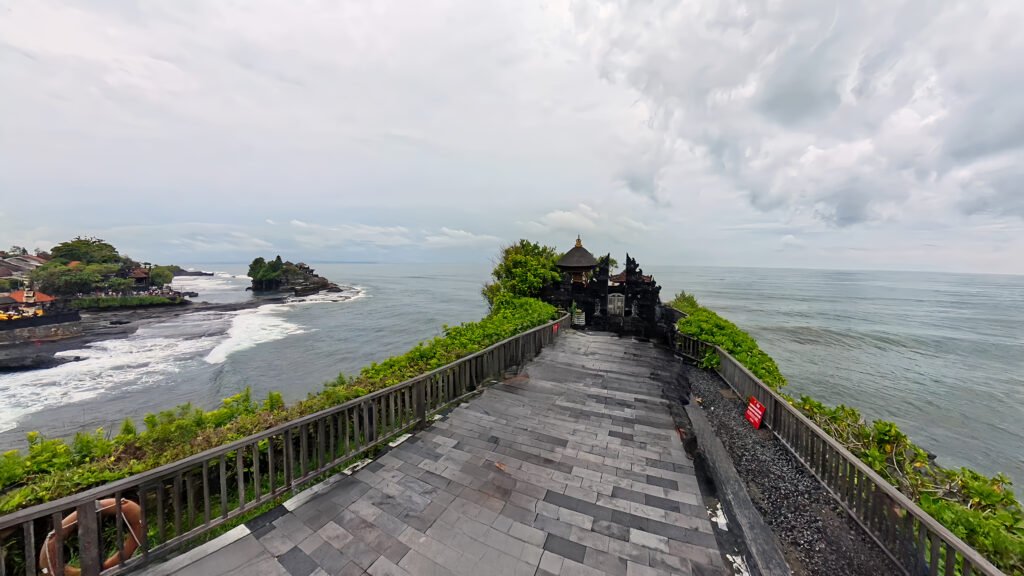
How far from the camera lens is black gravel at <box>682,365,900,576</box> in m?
3.44

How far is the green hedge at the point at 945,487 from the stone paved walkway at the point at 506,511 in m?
2.03

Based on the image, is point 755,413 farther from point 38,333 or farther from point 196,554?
point 38,333

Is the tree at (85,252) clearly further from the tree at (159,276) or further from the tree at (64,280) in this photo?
the tree at (64,280)

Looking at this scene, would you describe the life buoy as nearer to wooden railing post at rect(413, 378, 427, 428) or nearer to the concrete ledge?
the concrete ledge

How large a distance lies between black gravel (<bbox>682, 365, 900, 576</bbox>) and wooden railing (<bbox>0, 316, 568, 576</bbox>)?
16.1 feet

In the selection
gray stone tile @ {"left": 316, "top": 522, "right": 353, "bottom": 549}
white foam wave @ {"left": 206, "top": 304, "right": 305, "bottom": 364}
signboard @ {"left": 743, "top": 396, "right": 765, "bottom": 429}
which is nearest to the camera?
gray stone tile @ {"left": 316, "top": 522, "right": 353, "bottom": 549}

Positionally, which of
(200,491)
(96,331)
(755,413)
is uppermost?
(755,413)

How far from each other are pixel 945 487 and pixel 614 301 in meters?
12.1

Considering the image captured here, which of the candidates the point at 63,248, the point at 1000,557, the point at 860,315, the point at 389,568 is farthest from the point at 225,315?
the point at 860,315

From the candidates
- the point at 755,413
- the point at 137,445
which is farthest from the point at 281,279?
the point at 755,413

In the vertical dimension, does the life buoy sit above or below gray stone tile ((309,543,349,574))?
above

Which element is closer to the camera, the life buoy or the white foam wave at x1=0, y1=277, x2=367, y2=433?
the life buoy

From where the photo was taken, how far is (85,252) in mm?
65688

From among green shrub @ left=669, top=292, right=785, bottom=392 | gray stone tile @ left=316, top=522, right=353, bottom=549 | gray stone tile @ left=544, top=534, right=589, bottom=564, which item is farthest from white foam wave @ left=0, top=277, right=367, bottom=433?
green shrub @ left=669, top=292, right=785, bottom=392
